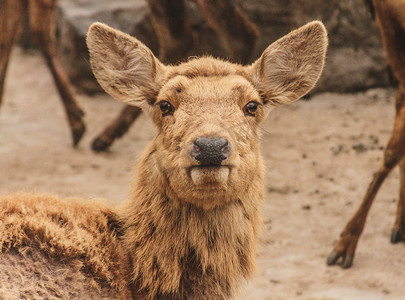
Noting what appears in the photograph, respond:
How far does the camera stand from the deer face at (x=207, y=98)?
319 cm

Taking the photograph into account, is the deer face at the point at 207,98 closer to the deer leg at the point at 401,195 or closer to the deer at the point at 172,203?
the deer at the point at 172,203

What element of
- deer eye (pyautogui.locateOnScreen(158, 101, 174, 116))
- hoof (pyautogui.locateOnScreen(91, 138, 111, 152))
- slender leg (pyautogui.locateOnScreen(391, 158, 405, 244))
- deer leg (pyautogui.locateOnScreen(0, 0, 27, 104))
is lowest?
hoof (pyautogui.locateOnScreen(91, 138, 111, 152))

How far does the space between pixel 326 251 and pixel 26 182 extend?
12.2 feet

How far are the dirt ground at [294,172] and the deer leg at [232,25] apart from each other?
1663 mm

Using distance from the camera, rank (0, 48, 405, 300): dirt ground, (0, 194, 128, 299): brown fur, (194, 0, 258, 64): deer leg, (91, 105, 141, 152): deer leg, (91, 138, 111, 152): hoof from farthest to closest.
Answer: (91, 138, 111, 152): hoof, (91, 105, 141, 152): deer leg, (194, 0, 258, 64): deer leg, (0, 48, 405, 300): dirt ground, (0, 194, 128, 299): brown fur

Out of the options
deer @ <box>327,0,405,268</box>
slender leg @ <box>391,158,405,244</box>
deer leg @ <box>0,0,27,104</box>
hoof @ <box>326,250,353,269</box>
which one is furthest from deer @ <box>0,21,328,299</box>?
deer leg @ <box>0,0,27,104</box>

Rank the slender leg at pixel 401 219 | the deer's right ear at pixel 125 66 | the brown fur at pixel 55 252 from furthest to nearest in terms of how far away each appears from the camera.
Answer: the slender leg at pixel 401 219, the deer's right ear at pixel 125 66, the brown fur at pixel 55 252

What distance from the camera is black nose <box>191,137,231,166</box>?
3.05 m

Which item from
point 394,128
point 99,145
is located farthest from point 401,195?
point 99,145

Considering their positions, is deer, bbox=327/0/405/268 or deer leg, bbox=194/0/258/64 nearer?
deer, bbox=327/0/405/268

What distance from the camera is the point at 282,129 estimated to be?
8.64 meters

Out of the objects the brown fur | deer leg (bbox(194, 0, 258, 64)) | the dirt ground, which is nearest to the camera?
the brown fur

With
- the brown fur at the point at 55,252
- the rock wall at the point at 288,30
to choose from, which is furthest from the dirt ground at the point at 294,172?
the brown fur at the point at 55,252

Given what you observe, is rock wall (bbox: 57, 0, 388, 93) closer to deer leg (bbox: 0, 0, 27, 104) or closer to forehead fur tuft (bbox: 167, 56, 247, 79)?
deer leg (bbox: 0, 0, 27, 104)
